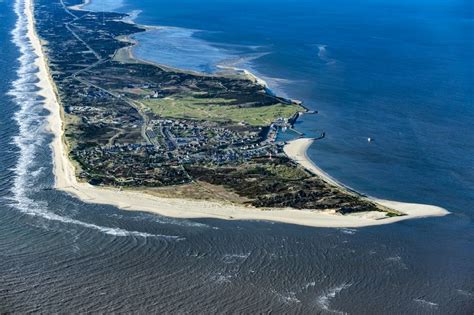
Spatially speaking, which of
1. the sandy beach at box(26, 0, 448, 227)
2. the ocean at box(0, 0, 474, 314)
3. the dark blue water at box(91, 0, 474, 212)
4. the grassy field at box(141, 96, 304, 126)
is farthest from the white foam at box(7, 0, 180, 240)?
the dark blue water at box(91, 0, 474, 212)

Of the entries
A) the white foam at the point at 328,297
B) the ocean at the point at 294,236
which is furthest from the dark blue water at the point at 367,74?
the white foam at the point at 328,297

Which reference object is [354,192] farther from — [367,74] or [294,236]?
[367,74]

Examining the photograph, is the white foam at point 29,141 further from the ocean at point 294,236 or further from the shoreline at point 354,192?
the shoreline at point 354,192

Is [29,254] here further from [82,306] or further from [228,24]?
[228,24]

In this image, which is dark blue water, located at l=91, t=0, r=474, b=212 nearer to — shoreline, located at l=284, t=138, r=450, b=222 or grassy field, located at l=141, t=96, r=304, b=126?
shoreline, located at l=284, t=138, r=450, b=222

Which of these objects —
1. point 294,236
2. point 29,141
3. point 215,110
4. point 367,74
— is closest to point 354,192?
point 294,236
